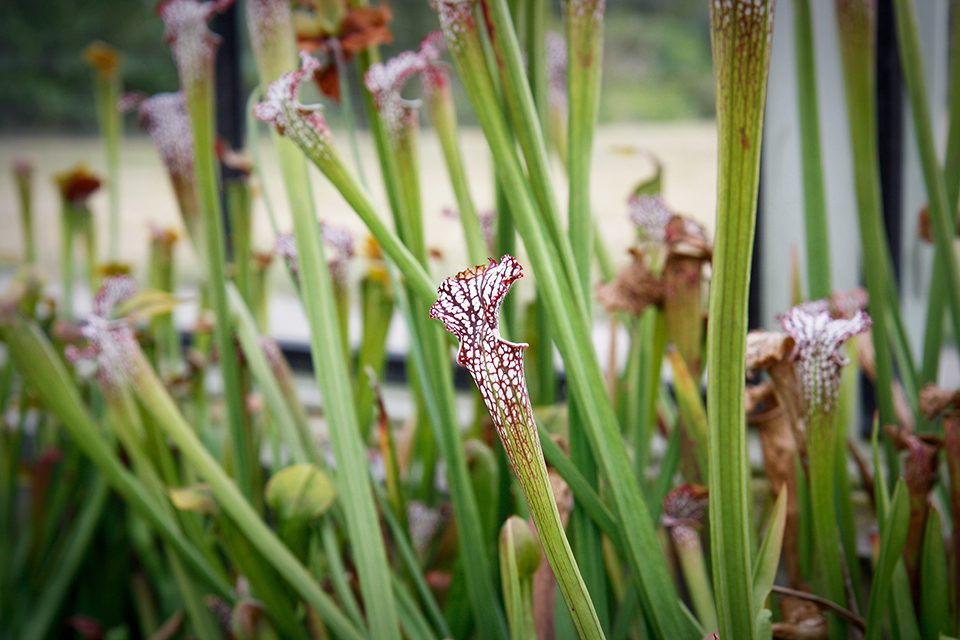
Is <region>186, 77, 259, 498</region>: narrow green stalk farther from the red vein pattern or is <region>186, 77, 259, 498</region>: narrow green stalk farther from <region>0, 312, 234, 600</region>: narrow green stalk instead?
the red vein pattern

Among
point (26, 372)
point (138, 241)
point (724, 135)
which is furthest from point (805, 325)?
point (138, 241)

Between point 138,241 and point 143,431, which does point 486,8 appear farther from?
point 138,241

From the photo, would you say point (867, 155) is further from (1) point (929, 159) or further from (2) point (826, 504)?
(2) point (826, 504)

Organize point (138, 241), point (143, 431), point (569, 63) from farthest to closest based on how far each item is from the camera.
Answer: point (138, 241) < point (143, 431) < point (569, 63)

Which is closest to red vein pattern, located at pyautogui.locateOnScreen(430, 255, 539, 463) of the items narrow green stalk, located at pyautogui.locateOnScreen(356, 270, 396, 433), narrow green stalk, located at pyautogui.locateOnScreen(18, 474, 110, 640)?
narrow green stalk, located at pyautogui.locateOnScreen(356, 270, 396, 433)

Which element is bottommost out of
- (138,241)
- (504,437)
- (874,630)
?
(874,630)

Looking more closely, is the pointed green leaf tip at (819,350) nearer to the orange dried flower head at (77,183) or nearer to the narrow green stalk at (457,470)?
the narrow green stalk at (457,470)

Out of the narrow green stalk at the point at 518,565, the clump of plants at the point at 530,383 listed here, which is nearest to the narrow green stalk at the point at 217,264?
the clump of plants at the point at 530,383
